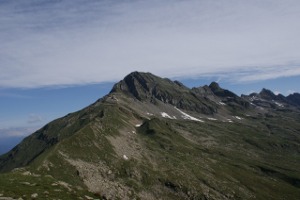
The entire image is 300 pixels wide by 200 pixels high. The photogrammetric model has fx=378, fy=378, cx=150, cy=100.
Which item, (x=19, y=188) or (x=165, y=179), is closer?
(x=19, y=188)

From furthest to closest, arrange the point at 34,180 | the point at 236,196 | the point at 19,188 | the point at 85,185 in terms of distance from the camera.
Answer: the point at 236,196 < the point at 85,185 < the point at 34,180 < the point at 19,188

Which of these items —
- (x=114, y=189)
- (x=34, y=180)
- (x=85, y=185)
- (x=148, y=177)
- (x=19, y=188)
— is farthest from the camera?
(x=148, y=177)

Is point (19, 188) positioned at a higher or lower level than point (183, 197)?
higher

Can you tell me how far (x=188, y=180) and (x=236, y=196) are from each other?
27.4 meters

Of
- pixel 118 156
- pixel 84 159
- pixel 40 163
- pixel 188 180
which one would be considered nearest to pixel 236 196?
pixel 188 180

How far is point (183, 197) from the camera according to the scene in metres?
181

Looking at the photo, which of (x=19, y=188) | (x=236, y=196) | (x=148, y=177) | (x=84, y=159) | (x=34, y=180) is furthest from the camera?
(x=236, y=196)

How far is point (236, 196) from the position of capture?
200 m

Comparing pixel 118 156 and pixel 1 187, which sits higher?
pixel 1 187

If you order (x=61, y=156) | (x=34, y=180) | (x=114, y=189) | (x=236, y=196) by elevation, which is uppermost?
(x=34, y=180)

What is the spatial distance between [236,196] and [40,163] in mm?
105847

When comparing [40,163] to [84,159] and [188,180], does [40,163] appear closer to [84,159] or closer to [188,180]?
[84,159]

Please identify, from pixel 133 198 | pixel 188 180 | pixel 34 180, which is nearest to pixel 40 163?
pixel 133 198

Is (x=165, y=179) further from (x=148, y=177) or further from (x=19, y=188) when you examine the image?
(x=19, y=188)
